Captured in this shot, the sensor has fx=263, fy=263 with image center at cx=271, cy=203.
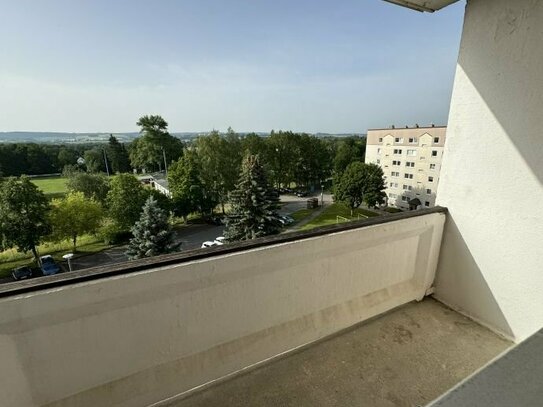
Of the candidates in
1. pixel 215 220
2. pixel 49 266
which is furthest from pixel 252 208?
pixel 49 266

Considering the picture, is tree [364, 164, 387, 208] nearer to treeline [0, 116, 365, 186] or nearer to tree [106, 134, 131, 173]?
treeline [0, 116, 365, 186]

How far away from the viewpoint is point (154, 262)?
1220 mm

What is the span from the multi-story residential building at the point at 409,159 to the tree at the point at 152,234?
22334mm

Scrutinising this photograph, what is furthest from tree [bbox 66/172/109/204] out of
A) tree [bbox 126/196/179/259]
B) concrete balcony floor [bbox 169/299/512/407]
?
concrete balcony floor [bbox 169/299/512/407]

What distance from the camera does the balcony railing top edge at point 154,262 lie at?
103 cm

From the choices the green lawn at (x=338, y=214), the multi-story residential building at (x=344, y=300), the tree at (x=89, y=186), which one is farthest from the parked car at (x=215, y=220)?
the multi-story residential building at (x=344, y=300)

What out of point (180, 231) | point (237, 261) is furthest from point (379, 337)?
point (180, 231)

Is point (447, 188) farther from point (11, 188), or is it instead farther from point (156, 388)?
point (11, 188)

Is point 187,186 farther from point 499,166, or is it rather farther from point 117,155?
point 117,155

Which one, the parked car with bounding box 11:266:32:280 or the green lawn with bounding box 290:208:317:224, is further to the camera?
the green lawn with bounding box 290:208:317:224

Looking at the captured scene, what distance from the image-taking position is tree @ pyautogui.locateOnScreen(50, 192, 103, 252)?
1497 cm

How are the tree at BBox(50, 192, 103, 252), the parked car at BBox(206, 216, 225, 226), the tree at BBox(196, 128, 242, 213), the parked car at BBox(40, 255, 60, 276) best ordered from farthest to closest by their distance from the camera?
1. the parked car at BBox(206, 216, 225, 226)
2. the tree at BBox(196, 128, 242, 213)
3. the tree at BBox(50, 192, 103, 252)
4. the parked car at BBox(40, 255, 60, 276)

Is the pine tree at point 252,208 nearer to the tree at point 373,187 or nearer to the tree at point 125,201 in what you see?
the tree at point 125,201

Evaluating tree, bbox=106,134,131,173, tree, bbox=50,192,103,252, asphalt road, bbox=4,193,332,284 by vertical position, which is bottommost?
asphalt road, bbox=4,193,332,284
